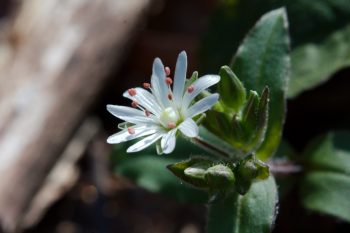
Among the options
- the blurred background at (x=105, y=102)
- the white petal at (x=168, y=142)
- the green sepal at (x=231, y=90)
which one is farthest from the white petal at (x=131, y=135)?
the blurred background at (x=105, y=102)

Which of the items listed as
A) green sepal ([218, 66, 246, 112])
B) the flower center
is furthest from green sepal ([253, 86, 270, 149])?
the flower center

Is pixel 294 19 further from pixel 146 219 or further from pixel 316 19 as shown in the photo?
pixel 146 219

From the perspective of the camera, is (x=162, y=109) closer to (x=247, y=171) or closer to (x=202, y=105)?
(x=202, y=105)

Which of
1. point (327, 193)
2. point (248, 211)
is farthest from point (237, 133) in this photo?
point (327, 193)

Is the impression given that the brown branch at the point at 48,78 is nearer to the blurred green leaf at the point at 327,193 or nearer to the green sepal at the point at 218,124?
the green sepal at the point at 218,124

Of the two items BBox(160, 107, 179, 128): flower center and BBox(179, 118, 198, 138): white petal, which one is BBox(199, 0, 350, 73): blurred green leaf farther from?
BBox(179, 118, 198, 138): white petal

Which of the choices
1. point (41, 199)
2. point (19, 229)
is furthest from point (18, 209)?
point (41, 199)
